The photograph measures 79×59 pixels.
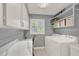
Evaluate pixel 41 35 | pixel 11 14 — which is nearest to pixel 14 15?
pixel 11 14

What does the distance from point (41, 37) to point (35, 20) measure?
34.1 inches

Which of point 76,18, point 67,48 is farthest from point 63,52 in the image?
point 76,18

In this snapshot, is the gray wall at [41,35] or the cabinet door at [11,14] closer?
the cabinet door at [11,14]

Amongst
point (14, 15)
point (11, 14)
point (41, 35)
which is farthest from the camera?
point (41, 35)

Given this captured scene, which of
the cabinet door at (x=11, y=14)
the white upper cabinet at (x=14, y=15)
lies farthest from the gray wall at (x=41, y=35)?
the cabinet door at (x=11, y=14)

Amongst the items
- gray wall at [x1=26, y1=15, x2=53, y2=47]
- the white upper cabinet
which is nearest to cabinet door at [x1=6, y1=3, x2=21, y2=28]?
the white upper cabinet

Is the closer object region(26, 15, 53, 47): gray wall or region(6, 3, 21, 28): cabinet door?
region(6, 3, 21, 28): cabinet door

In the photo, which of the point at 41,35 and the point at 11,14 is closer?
the point at 11,14

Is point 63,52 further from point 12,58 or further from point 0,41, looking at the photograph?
point 12,58

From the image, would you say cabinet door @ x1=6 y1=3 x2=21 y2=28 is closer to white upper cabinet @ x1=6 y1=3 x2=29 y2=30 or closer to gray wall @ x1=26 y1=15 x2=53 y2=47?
white upper cabinet @ x1=6 y1=3 x2=29 y2=30

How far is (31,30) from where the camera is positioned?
194 inches

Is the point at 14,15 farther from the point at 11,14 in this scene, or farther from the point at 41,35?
the point at 41,35

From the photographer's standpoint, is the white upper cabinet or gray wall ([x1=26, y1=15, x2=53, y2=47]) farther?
gray wall ([x1=26, y1=15, x2=53, y2=47])

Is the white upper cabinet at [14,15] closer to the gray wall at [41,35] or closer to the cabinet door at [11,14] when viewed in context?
the cabinet door at [11,14]
